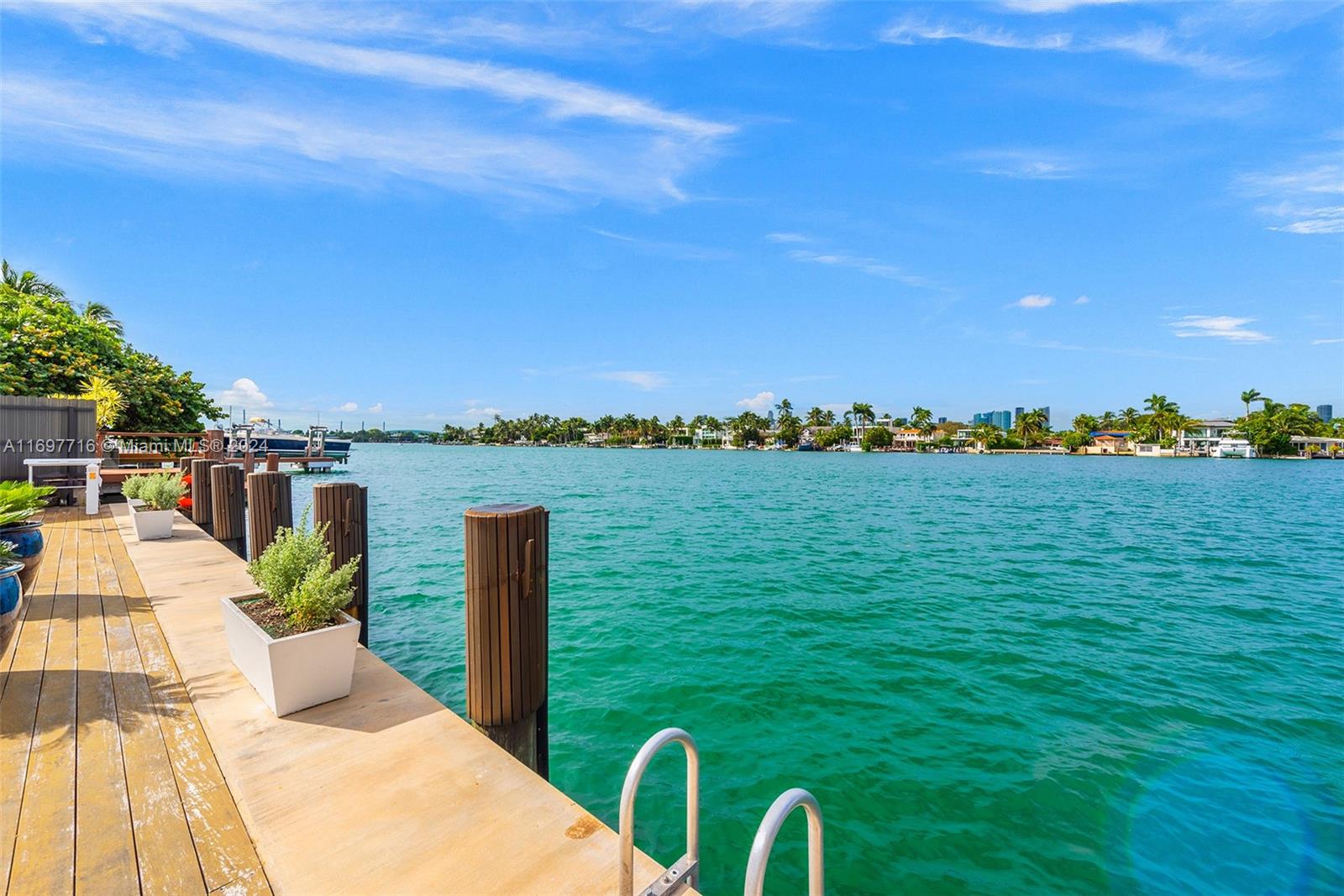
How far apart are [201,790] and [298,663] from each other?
2.49 feet

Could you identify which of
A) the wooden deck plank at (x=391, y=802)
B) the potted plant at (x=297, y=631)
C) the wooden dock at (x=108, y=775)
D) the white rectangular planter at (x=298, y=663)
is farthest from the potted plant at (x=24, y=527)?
the white rectangular planter at (x=298, y=663)

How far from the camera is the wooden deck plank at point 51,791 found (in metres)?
2.16

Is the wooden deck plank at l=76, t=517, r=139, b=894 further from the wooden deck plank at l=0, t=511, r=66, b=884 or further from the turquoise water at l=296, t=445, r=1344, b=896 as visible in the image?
the turquoise water at l=296, t=445, r=1344, b=896

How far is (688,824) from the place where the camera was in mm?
2090

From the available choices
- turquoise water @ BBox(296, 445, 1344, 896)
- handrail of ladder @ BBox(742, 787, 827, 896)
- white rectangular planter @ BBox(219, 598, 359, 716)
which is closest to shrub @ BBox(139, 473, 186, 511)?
turquoise water @ BBox(296, 445, 1344, 896)

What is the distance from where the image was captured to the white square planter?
8375mm

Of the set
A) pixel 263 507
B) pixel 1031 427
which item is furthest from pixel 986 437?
pixel 263 507

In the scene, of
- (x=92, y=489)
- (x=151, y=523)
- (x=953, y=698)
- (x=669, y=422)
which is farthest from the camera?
(x=669, y=422)

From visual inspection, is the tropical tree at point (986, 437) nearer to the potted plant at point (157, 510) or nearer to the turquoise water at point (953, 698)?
the turquoise water at point (953, 698)

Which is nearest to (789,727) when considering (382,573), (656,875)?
(656,875)

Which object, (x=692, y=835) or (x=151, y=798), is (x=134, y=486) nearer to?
(x=151, y=798)

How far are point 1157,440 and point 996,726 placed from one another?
456ft

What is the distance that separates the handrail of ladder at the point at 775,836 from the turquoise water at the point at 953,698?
8.72ft

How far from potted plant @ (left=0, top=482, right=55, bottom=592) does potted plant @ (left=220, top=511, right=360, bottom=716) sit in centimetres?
305
